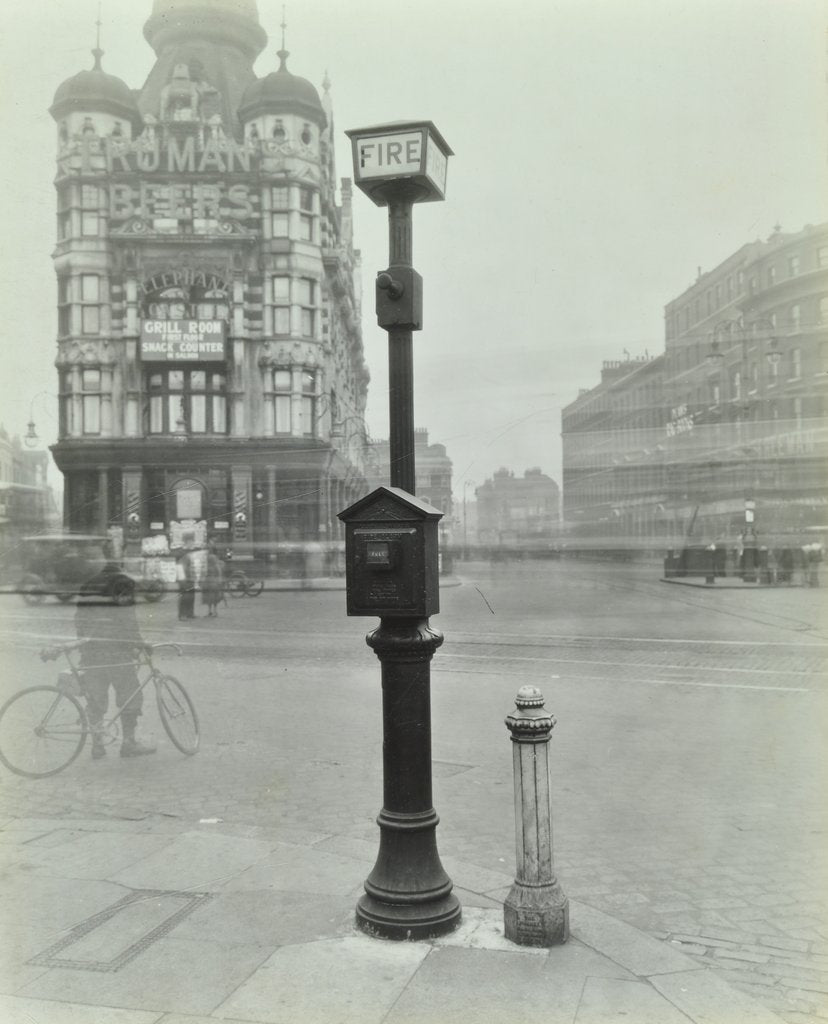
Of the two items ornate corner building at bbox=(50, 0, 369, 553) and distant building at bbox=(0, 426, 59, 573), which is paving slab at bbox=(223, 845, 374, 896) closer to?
distant building at bbox=(0, 426, 59, 573)

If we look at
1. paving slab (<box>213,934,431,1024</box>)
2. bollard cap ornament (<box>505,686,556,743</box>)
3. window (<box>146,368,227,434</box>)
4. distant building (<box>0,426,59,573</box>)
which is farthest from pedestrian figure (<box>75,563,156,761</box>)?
window (<box>146,368,227,434</box>)

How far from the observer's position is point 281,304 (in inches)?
1400

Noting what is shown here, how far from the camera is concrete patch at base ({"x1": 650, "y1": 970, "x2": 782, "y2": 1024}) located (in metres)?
3.18

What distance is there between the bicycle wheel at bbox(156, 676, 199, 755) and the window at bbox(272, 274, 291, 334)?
29.4m

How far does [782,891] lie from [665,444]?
21635 mm

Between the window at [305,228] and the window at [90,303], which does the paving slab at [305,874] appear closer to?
the window at [90,303]

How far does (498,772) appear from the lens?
698 cm

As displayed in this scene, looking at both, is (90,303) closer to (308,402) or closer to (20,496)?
(308,402)

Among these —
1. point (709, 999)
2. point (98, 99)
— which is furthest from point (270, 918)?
point (98, 99)

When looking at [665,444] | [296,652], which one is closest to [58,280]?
[665,444]

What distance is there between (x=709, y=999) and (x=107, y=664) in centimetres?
520

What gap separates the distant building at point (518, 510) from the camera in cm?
2002

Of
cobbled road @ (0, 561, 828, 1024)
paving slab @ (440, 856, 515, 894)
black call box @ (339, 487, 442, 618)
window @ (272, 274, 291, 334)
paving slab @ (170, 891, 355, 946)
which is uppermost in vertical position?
window @ (272, 274, 291, 334)

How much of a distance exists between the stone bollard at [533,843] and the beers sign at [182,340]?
1286 inches
